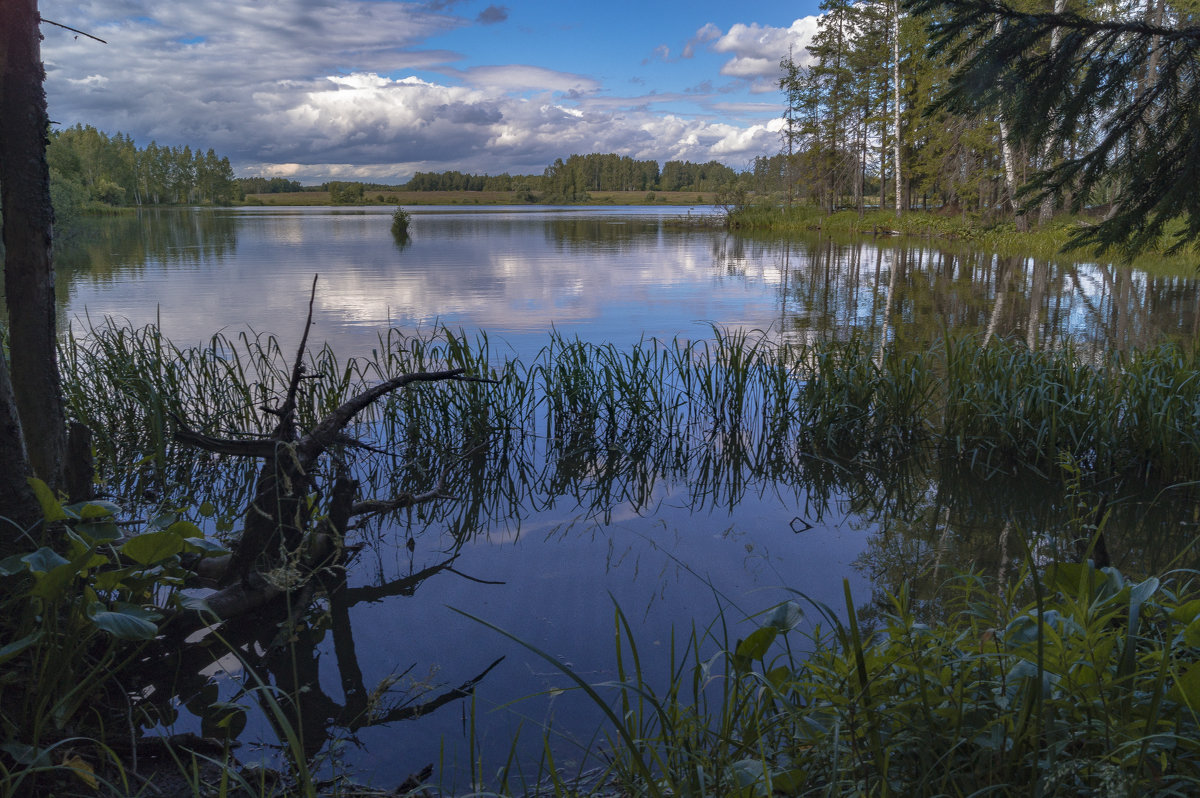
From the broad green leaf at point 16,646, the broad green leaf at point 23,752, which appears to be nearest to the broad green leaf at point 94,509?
the broad green leaf at point 16,646

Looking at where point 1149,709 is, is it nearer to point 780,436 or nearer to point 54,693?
point 54,693

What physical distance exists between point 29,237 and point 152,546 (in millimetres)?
1258

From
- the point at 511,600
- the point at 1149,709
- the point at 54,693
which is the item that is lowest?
the point at 511,600

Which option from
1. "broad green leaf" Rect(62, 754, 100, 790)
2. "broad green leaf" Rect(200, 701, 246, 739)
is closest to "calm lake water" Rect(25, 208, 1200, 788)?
"broad green leaf" Rect(200, 701, 246, 739)

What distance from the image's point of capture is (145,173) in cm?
8075

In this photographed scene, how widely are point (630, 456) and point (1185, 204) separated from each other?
3.25 metres

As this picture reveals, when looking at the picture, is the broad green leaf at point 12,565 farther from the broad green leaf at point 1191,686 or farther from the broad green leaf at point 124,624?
the broad green leaf at point 1191,686

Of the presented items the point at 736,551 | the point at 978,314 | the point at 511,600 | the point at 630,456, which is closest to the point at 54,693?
the point at 511,600

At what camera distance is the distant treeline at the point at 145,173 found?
6212 cm

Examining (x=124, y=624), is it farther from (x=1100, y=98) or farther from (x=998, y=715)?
(x=1100, y=98)

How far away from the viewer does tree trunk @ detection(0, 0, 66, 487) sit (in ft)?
8.05

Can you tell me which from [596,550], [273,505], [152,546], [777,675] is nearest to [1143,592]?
[777,675]

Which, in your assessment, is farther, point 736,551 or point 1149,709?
point 736,551

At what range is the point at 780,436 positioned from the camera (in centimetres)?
530
